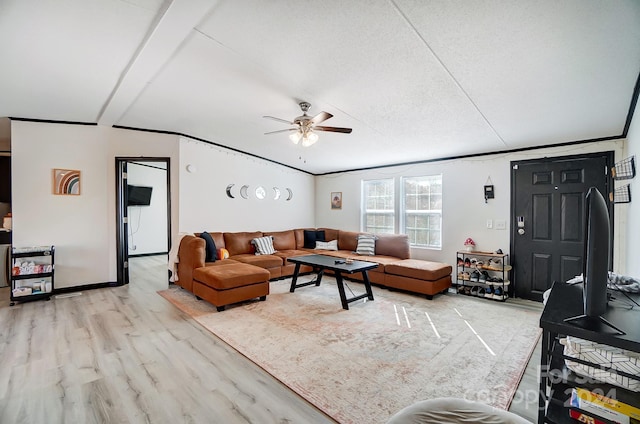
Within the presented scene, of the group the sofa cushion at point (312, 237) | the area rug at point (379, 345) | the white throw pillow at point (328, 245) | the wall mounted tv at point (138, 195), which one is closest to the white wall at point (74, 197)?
the area rug at point (379, 345)

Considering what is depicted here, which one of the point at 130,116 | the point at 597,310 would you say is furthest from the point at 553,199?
the point at 130,116

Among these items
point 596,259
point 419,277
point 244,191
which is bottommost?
point 419,277

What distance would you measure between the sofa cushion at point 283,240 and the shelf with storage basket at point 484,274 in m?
3.37

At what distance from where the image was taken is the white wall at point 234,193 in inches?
203

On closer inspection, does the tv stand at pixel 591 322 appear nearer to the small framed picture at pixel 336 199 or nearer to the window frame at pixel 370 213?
the window frame at pixel 370 213

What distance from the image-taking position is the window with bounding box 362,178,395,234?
5930 mm

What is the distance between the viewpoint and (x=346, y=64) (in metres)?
2.65

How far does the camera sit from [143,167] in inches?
318

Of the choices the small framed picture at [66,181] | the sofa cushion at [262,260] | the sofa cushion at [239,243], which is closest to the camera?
the small framed picture at [66,181]

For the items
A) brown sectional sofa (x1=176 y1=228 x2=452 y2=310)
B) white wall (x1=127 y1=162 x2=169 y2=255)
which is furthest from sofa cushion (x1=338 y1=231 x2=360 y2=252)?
white wall (x1=127 y1=162 x2=169 y2=255)

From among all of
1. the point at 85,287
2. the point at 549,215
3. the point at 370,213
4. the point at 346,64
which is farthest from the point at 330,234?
the point at 85,287

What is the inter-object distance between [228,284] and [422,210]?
3704 mm

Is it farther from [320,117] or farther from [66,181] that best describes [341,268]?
[66,181]

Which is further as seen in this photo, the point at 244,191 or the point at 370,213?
the point at 370,213
